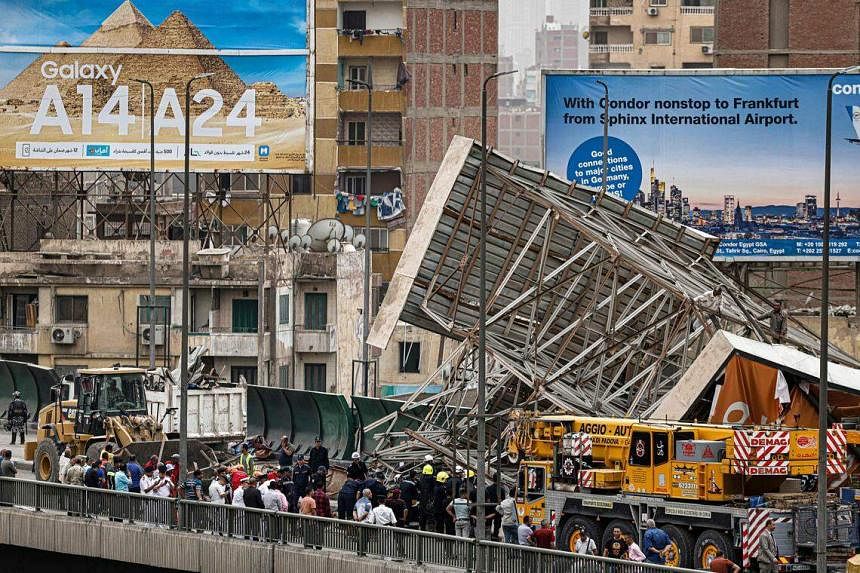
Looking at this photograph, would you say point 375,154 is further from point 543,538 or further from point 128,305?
point 543,538

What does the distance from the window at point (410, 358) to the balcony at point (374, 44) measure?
2022 cm

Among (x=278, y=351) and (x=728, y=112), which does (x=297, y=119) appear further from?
(x=728, y=112)

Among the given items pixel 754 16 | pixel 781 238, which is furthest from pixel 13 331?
pixel 754 16

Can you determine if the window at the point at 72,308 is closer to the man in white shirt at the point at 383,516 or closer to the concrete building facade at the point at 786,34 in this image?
the concrete building facade at the point at 786,34

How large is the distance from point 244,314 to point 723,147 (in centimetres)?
1673

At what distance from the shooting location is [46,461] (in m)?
38.5

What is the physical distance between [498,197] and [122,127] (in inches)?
997

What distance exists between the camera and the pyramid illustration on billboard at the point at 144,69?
63781 mm

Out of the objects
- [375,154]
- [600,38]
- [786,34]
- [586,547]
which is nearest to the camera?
[586,547]

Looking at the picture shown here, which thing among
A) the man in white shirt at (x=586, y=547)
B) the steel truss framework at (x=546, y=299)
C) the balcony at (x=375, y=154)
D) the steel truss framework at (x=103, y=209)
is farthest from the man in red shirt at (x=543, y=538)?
the balcony at (x=375, y=154)

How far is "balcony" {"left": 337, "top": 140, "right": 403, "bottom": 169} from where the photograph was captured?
294 ft

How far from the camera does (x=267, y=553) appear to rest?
98.2 ft

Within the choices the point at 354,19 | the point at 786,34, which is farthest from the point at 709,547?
the point at 354,19

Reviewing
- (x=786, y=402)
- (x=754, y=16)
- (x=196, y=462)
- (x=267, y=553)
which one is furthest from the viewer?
(x=754, y=16)
